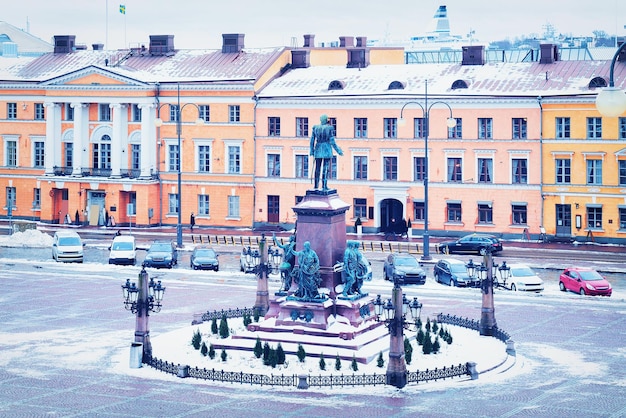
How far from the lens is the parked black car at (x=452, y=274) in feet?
186

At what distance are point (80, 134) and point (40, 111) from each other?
5150 millimetres

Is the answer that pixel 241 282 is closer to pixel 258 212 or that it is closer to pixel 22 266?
pixel 22 266

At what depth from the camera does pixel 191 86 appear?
283 ft

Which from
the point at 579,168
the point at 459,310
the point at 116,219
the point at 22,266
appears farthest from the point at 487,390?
the point at 116,219

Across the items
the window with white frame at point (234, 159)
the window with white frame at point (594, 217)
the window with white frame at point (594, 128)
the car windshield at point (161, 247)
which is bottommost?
the car windshield at point (161, 247)

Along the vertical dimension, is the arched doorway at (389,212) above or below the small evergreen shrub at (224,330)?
above

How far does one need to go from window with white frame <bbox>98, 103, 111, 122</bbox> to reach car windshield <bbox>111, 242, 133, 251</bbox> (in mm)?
25215

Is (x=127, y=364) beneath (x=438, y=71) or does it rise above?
beneath

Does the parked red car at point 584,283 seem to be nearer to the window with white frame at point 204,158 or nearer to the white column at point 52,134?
the window with white frame at point 204,158

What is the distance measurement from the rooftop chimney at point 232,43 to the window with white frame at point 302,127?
10.0 m

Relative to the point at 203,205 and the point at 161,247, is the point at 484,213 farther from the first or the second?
the point at 161,247

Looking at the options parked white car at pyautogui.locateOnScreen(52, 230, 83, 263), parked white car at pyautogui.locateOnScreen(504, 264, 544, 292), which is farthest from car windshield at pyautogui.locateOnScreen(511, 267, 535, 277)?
parked white car at pyautogui.locateOnScreen(52, 230, 83, 263)

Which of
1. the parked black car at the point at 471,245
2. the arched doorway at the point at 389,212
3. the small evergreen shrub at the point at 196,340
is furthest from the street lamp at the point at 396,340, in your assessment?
the arched doorway at the point at 389,212

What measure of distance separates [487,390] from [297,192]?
168 feet
